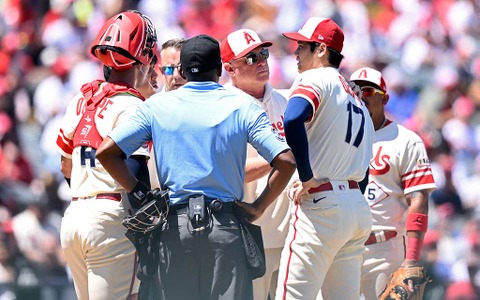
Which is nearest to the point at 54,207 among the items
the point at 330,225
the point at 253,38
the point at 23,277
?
the point at 23,277

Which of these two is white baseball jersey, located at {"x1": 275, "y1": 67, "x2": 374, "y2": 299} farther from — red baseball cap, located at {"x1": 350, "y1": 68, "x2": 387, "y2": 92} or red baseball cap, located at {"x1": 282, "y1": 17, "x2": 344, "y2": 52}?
red baseball cap, located at {"x1": 350, "y1": 68, "x2": 387, "y2": 92}

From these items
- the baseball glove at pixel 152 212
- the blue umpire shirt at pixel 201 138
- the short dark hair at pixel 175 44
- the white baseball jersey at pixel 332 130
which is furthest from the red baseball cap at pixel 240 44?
the baseball glove at pixel 152 212

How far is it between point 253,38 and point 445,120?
6.30 m

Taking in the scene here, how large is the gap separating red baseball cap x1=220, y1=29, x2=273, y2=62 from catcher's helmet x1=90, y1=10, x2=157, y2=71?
1072mm

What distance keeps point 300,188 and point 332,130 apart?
1.40ft

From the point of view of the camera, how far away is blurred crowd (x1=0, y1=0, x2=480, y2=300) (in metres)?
12.5

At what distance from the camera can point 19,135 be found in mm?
14453

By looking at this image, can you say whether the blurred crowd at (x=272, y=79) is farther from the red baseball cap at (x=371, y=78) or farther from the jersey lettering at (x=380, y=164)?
the red baseball cap at (x=371, y=78)

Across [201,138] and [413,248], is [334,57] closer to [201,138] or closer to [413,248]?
[201,138]

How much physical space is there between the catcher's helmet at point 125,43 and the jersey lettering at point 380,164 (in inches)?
89.6

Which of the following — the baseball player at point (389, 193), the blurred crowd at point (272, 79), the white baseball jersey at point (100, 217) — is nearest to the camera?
the white baseball jersey at point (100, 217)

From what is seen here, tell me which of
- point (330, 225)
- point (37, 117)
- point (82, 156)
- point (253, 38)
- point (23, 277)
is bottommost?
point (23, 277)

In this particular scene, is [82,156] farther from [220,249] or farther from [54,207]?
[54,207]

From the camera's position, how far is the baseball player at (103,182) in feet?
21.3
